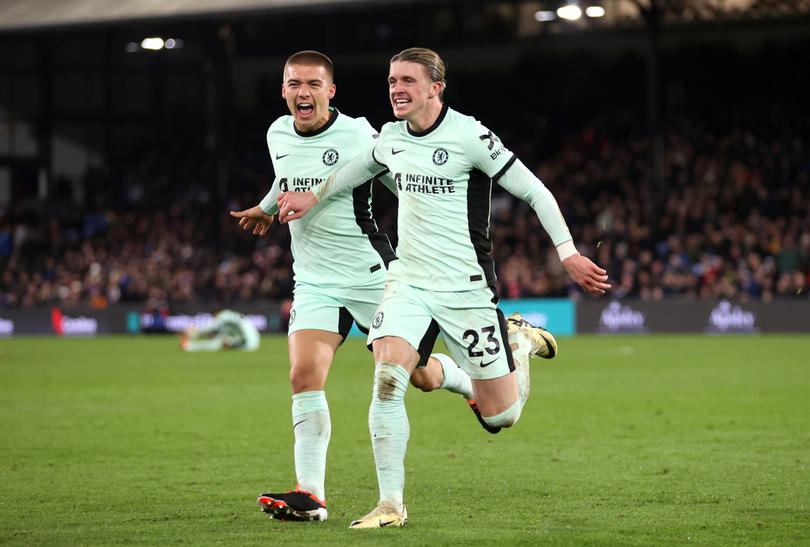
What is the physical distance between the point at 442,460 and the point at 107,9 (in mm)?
31180

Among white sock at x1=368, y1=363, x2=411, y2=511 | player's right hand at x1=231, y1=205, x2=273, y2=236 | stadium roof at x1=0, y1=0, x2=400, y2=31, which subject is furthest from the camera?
stadium roof at x1=0, y1=0, x2=400, y2=31

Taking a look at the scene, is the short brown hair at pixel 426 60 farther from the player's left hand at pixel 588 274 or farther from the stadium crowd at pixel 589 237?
the stadium crowd at pixel 589 237

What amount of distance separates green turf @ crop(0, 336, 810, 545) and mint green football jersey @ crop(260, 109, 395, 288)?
142cm

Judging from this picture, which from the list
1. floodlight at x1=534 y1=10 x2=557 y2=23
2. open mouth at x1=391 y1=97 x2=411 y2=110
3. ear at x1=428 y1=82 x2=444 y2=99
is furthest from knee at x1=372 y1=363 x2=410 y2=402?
floodlight at x1=534 y1=10 x2=557 y2=23

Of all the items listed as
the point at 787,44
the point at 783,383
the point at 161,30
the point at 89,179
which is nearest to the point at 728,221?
the point at 787,44

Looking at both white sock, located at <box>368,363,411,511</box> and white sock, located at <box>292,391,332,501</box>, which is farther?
white sock, located at <box>292,391,332,501</box>

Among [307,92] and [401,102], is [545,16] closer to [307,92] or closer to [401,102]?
[307,92]

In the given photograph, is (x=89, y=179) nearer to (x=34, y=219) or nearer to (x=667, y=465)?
(x=34, y=219)

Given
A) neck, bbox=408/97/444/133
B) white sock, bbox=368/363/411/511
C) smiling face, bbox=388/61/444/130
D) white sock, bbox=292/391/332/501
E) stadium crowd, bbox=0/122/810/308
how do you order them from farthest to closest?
stadium crowd, bbox=0/122/810/308 < white sock, bbox=292/391/332/501 < neck, bbox=408/97/444/133 < smiling face, bbox=388/61/444/130 < white sock, bbox=368/363/411/511

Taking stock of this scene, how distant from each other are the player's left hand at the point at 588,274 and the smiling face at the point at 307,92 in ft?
6.47

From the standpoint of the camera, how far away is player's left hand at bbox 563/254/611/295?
6.84 meters

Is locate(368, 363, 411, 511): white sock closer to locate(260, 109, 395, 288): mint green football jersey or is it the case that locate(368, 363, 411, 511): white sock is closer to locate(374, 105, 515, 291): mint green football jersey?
locate(374, 105, 515, 291): mint green football jersey

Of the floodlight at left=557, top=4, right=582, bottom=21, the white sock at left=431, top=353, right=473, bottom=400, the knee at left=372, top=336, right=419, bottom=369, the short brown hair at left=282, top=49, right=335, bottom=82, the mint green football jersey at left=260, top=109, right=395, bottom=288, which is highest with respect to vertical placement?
the floodlight at left=557, top=4, right=582, bottom=21

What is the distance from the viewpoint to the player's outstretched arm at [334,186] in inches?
299
